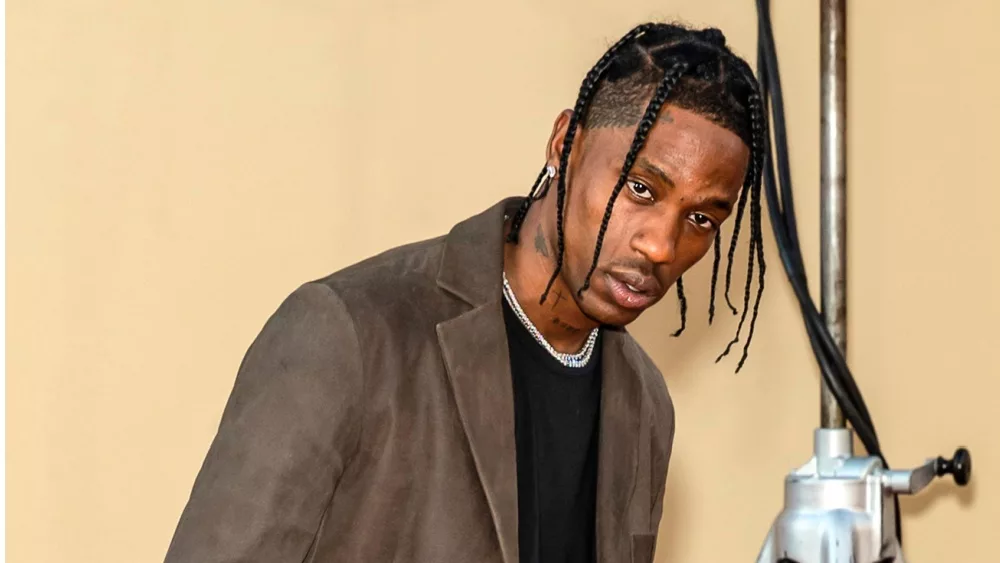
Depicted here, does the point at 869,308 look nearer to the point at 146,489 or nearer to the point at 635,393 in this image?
the point at 635,393

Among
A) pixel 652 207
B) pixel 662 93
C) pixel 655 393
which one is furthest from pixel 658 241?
pixel 655 393

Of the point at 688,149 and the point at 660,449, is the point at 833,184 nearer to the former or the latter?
the point at 660,449

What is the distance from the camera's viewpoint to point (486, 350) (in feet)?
4.87

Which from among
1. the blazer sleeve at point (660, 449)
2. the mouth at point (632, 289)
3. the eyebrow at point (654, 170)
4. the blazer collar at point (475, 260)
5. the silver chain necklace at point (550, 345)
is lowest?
the blazer sleeve at point (660, 449)

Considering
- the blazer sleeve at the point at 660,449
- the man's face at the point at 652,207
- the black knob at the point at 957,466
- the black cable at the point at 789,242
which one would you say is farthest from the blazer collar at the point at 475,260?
the black cable at the point at 789,242

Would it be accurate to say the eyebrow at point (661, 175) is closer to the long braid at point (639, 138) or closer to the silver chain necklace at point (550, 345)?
the long braid at point (639, 138)

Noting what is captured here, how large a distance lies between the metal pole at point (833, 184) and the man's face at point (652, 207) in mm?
754

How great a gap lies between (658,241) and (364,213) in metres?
0.80

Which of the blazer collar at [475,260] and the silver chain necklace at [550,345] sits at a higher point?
the blazer collar at [475,260]

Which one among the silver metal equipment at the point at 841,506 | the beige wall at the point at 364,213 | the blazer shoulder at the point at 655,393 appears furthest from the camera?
the beige wall at the point at 364,213

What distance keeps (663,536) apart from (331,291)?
3.26ft

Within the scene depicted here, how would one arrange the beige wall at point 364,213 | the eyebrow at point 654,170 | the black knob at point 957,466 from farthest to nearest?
the beige wall at point 364,213 → the eyebrow at point 654,170 → the black knob at point 957,466

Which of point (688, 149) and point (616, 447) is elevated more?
point (688, 149)

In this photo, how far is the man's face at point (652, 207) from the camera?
4.61 ft
